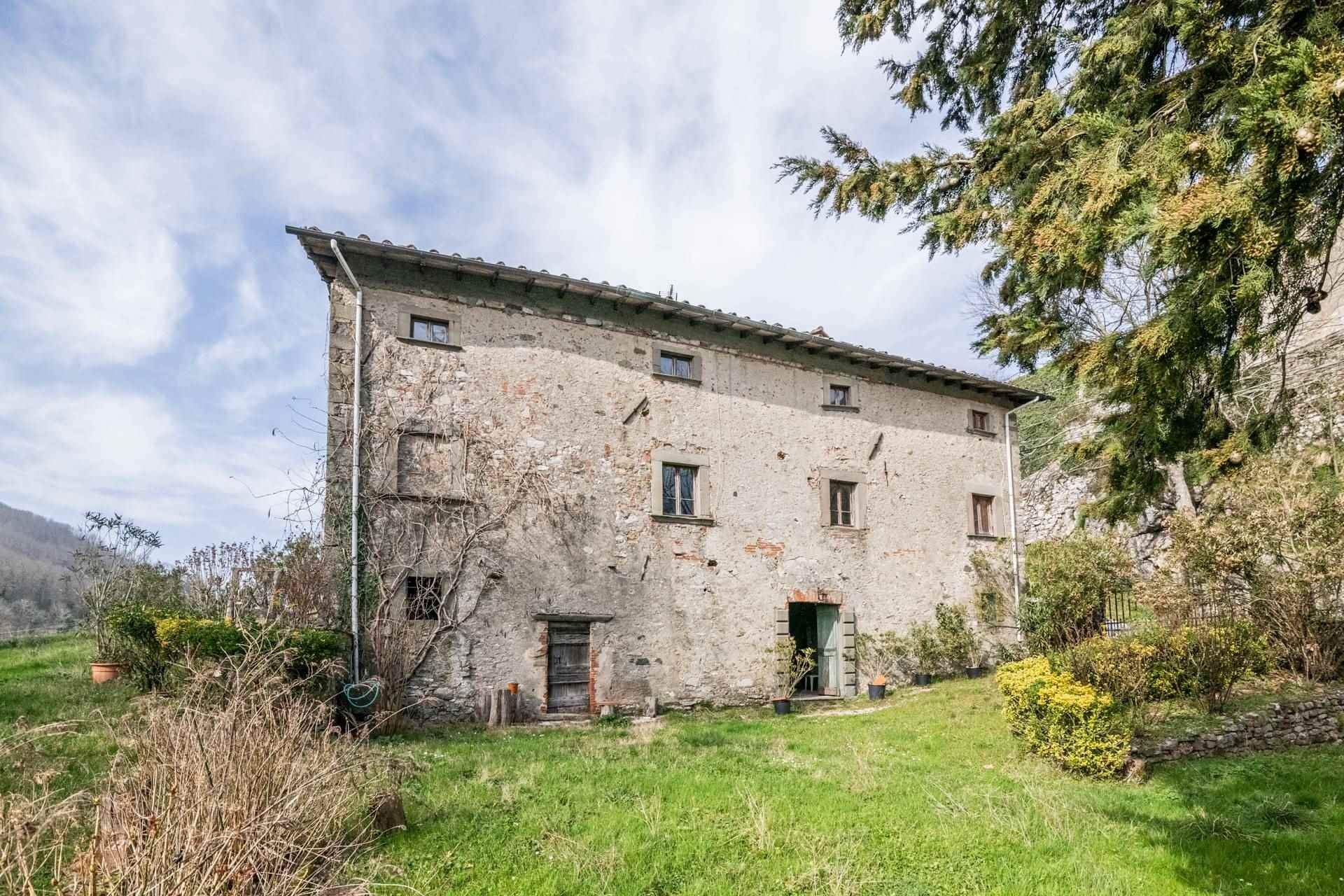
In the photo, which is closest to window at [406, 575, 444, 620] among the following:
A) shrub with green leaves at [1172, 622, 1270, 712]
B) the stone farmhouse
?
the stone farmhouse

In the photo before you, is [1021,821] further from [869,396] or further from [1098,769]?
[869,396]

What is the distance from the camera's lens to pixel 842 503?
13977 millimetres

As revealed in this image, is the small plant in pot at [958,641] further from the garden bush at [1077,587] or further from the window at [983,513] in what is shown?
the window at [983,513]

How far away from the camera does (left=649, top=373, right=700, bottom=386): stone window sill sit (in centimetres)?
1239

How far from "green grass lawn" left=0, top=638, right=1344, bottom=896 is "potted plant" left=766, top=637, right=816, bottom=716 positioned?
3.58 m

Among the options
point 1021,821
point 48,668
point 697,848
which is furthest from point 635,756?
point 48,668

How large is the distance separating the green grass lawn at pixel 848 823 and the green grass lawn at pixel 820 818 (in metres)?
0.02

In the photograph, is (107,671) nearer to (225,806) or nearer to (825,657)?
(225,806)

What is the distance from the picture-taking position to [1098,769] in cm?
720

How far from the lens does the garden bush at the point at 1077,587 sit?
14.0 metres

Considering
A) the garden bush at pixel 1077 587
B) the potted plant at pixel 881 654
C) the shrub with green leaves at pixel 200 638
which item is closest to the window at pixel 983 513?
the garden bush at pixel 1077 587

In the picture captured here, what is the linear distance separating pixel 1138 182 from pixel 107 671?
1240cm

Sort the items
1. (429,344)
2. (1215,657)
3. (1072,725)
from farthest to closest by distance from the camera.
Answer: (429,344)
(1215,657)
(1072,725)

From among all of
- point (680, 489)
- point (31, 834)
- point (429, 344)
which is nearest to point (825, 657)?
point (680, 489)
